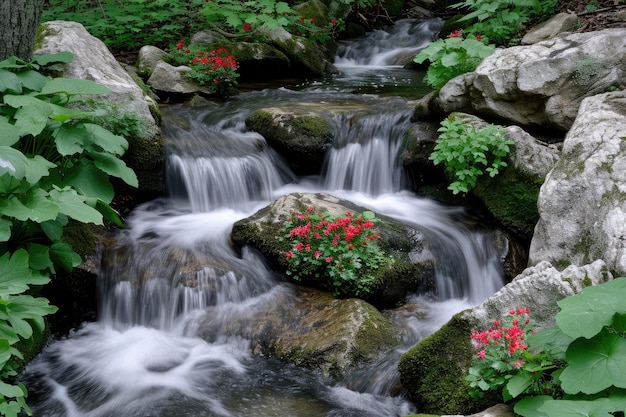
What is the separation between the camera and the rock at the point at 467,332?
132 inches

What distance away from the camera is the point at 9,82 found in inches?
167

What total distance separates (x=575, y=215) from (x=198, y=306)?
3.11 meters

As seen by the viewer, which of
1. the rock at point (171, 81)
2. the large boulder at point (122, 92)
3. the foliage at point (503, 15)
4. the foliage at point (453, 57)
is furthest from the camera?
the rock at point (171, 81)

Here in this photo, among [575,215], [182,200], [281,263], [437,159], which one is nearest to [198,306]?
[281,263]

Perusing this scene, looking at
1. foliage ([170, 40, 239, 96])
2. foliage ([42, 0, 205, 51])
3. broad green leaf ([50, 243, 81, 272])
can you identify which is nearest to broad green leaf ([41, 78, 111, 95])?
broad green leaf ([50, 243, 81, 272])

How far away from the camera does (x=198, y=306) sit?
4879 millimetres

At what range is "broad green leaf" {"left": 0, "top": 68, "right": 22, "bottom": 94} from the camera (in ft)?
13.8

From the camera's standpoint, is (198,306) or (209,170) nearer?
(198,306)

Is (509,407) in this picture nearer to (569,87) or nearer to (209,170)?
(569,87)

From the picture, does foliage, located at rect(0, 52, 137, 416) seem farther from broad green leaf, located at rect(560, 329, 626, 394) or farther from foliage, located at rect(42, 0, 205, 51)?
foliage, located at rect(42, 0, 205, 51)

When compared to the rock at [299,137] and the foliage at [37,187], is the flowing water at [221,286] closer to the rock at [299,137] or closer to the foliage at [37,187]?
the rock at [299,137]

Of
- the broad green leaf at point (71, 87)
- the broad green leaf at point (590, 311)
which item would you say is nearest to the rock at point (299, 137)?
the broad green leaf at point (71, 87)

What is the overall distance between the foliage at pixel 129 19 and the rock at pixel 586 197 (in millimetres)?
7701

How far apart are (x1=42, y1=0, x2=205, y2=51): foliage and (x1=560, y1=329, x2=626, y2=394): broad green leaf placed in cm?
932
